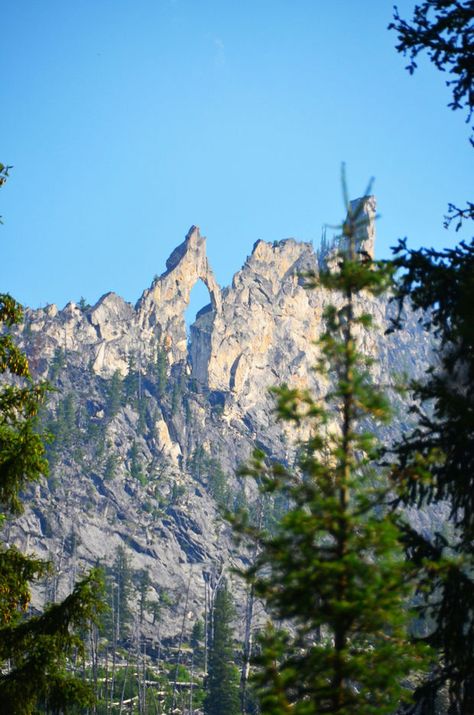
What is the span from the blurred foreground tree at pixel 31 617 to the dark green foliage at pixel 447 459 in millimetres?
4283

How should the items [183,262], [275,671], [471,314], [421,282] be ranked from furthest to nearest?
[183,262], [421,282], [471,314], [275,671]

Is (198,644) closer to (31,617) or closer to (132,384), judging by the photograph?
(132,384)

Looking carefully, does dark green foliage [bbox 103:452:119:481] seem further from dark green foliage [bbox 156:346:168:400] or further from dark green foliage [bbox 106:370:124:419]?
dark green foliage [bbox 156:346:168:400]

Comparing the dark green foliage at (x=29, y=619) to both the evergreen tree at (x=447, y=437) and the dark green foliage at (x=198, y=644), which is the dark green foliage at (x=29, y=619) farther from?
the dark green foliage at (x=198, y=644)

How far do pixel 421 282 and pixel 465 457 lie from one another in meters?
1.97

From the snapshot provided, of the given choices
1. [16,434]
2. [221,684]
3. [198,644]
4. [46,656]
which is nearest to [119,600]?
[198,644]

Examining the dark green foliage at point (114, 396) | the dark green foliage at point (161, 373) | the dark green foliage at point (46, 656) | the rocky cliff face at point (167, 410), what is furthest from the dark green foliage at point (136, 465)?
the dark green foliage at point (46, 656)

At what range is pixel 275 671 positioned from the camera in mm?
7715

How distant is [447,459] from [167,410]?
497ft

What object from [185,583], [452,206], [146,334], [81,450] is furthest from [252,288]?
[452,206]

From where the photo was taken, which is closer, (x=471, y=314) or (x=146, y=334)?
(x=471, y=314)

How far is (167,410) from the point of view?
522ft

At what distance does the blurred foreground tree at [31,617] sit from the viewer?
10273mm

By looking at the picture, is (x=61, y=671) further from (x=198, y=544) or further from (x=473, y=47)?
(x=198, y=544)
